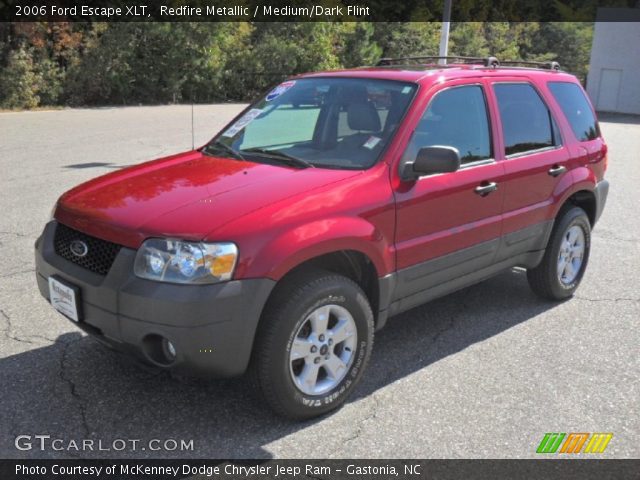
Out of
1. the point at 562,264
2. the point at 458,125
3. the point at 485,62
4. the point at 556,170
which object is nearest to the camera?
the point at 458,125

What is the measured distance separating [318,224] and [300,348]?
0.63 metres

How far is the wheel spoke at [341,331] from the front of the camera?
11.4 ft

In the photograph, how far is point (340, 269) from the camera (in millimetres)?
3719

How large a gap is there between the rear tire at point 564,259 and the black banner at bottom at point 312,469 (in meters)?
2.13

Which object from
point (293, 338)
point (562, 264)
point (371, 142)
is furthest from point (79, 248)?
point (562, 264)

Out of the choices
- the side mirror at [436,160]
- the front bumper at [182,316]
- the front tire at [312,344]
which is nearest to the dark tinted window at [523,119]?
the side mirror at [436,160]

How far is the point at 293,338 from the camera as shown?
3.24m

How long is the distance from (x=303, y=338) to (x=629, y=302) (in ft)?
10.7

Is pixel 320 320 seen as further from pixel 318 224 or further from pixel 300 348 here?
pixel 318 224

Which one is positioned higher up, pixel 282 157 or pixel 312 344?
pixel 282 157

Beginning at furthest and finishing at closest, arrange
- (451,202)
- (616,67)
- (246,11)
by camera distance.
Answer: (616,67), (246,11), (451,202)

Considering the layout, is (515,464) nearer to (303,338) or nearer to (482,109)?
(303,338)

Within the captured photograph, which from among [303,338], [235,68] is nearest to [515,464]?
[303,338]

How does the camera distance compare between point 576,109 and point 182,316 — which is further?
point 576,109
